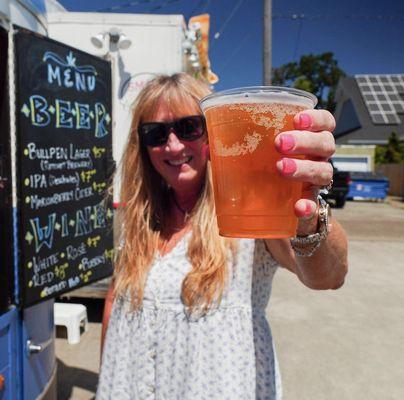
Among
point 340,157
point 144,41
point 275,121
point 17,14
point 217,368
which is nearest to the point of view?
point 275,121

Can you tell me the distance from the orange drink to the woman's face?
636 mm

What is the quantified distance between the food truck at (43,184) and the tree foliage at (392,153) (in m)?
23.6

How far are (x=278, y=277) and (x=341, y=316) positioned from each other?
1.75 meters

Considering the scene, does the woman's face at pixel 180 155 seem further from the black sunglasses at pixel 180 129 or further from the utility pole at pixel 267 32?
the utility pole at pixel 267 32

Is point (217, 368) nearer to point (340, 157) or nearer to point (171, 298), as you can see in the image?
point (171, 298)

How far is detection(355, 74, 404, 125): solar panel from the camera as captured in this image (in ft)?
97.8

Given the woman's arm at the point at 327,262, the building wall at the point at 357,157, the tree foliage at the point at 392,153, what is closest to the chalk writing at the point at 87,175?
the woman's arm at the point at 327,262

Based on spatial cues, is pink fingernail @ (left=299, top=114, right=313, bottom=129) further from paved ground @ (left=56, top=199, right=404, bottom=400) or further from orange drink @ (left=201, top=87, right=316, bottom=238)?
paved ground @ (left=56, top=199, right=404, bottom=400)

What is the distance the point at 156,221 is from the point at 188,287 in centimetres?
37

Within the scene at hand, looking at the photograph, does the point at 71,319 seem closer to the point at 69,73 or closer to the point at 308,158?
the point at 69,73

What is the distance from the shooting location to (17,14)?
2041 millimetres

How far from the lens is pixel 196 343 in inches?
55.7

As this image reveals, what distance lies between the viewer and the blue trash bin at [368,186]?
59.9 ft

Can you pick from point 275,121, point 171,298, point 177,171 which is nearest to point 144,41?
point 177,171
